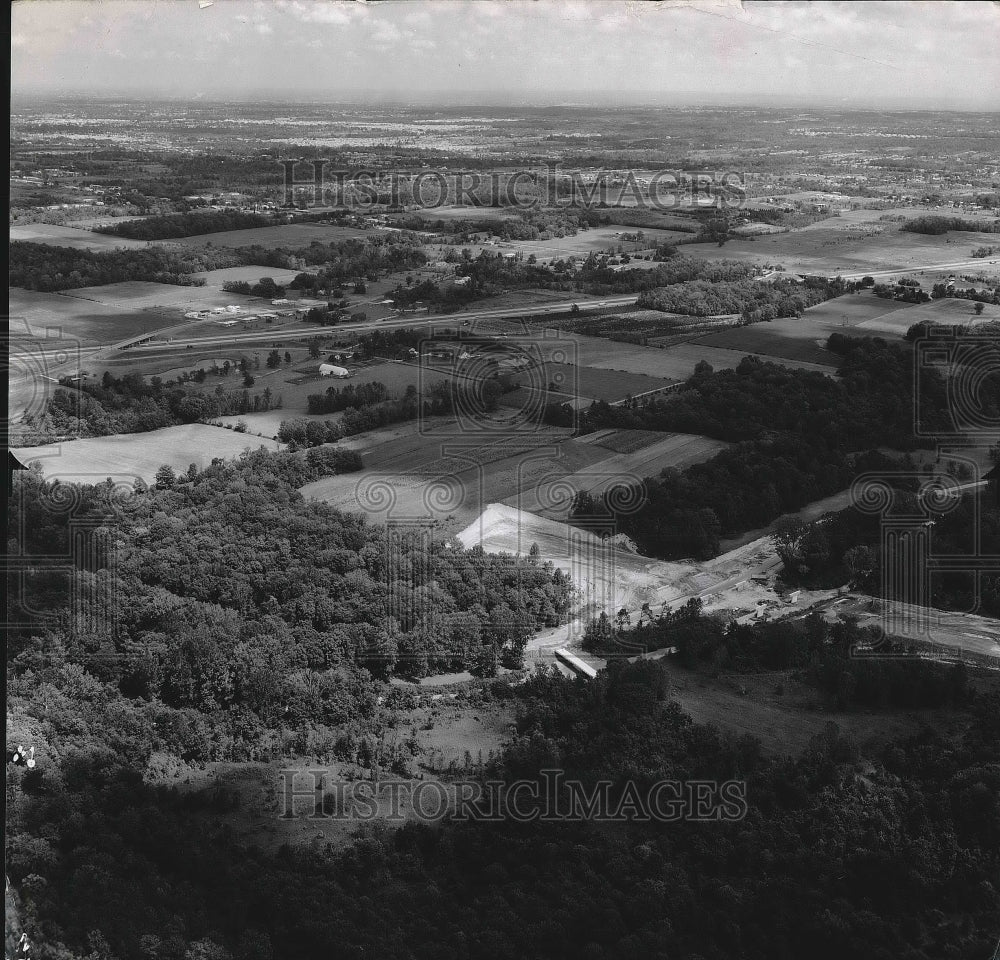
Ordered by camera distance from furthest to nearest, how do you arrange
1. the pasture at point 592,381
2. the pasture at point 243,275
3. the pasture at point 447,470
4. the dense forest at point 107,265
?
the pasture at point 243,275
the dense forest at point 107,265
the pasture at point 592,381
the pasture at point 447,470

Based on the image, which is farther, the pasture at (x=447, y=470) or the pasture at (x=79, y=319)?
the pasture at (x=79, y=319)

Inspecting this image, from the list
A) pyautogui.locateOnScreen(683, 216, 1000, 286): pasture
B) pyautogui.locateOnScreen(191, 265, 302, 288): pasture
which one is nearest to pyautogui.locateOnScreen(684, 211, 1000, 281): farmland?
pyautogui.locateOnScreen(683, 216, 1000, 286): pasture

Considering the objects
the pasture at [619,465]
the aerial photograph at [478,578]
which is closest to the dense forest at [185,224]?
the aerial photograph at [478,578]

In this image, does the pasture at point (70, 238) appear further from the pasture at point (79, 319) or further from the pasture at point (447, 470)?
the pasture at point (447, 470)

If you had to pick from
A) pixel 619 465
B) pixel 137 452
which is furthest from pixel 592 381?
pixel 137 452

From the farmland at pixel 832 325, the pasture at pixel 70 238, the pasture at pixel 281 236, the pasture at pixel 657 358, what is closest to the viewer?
the pasture at pixel 657 358

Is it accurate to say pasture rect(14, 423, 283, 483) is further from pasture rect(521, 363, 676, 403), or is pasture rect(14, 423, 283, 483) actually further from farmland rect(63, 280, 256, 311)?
farmland rect(63, 280, 256, 311)

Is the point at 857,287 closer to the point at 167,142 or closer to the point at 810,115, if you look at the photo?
the point at 810,115
